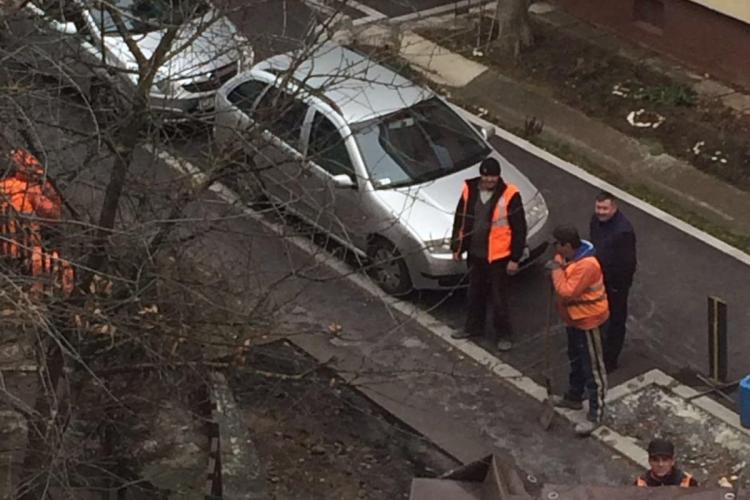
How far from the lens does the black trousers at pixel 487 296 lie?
12086mm

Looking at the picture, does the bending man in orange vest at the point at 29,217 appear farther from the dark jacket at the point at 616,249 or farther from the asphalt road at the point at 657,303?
the dark jacket at the point at 616,249

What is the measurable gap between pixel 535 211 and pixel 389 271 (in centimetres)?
147

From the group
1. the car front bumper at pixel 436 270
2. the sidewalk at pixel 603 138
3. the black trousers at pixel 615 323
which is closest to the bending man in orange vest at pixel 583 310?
the black trousers at pixel 615 323

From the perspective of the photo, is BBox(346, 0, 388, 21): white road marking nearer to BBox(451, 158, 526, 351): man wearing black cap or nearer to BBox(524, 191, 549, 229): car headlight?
BBox(524, 191, 549, 229): car headlight

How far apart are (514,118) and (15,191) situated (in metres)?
9.77

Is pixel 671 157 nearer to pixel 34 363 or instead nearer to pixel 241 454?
pixel 241 454

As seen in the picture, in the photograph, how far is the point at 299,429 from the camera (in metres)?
11.3

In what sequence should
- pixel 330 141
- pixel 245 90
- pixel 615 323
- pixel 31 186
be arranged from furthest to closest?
pixel 245 90
pixel 330 141
pixel 615 323
pixel 31 186

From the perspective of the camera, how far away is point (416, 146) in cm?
1355

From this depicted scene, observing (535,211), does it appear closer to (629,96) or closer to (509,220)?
(509,220)

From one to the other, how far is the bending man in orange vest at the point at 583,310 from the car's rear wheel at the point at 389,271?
2065 mm

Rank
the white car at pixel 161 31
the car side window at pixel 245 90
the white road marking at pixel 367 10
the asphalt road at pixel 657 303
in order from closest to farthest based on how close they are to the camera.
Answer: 1. the white car at pixel 161 31
2. the asphalt road at pixel 657 303
3. the car side window at pixel 245 90
4. the white road marking at pixel 367 10

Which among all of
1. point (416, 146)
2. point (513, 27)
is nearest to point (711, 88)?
point (513, 27)

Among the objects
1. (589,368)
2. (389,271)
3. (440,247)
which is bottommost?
(389,271)
